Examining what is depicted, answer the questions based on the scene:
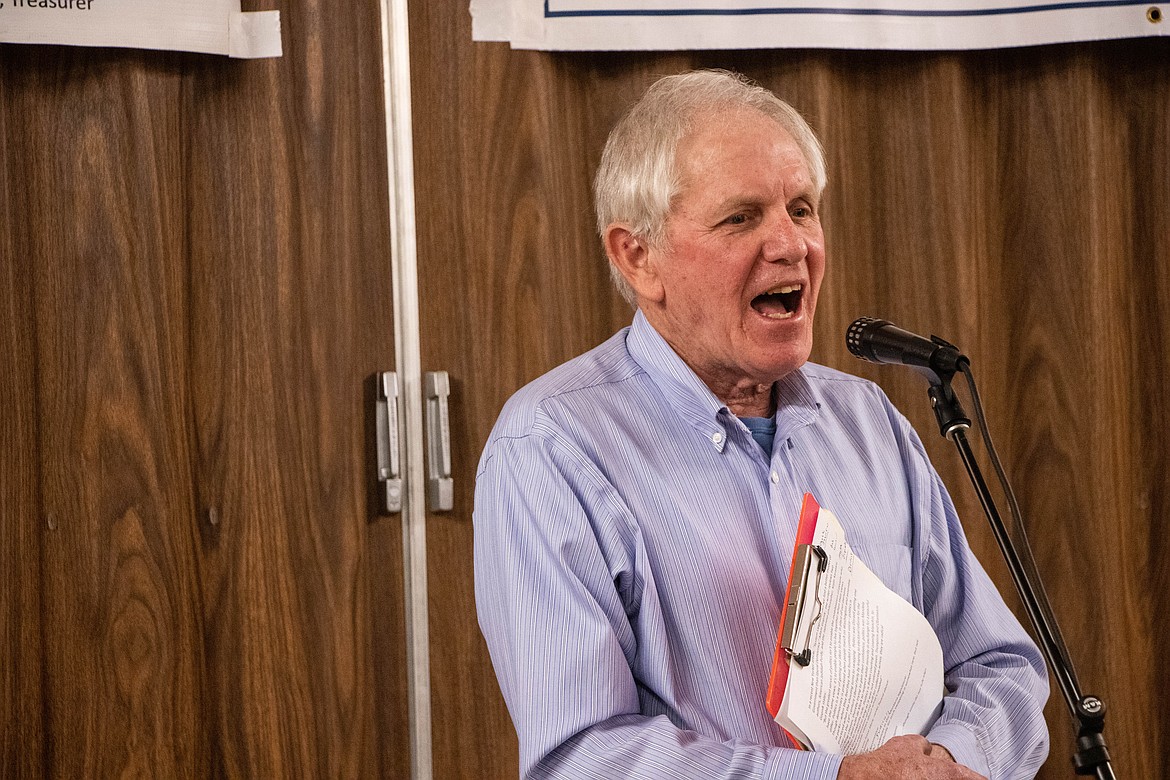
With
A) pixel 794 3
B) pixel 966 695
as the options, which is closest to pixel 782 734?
pixel 966 695

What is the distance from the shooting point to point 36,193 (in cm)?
197

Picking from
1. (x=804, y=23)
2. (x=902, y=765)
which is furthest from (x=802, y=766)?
(x=804, y=23)

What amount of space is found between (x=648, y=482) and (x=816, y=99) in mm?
1218

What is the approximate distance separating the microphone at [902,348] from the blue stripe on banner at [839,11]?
109 centimetres

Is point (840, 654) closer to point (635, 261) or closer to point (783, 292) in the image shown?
point (783, 292)

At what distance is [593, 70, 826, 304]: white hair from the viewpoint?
1.54 m

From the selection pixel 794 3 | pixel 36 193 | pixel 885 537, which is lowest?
pixel 885 537

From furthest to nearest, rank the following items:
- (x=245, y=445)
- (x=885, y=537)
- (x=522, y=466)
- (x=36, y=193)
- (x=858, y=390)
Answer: (x=245, y=445) < (x=36, y=193) < (x=858, y=390) < (x=885, y=537) < (x=522, y=466)

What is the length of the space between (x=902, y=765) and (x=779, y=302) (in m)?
0.62

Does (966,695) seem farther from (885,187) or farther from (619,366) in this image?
(885,187)

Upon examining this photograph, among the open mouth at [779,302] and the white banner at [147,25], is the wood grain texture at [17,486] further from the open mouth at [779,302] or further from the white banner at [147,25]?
the open mouth at [779,302]

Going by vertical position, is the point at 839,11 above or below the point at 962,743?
above

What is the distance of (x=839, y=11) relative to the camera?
2338 millimetres

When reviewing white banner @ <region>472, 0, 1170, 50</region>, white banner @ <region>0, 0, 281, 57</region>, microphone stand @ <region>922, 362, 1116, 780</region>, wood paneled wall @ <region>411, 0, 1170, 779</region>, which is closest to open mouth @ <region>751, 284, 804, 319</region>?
microphone stand @ <region>922, 362, 1116, 780</region>
